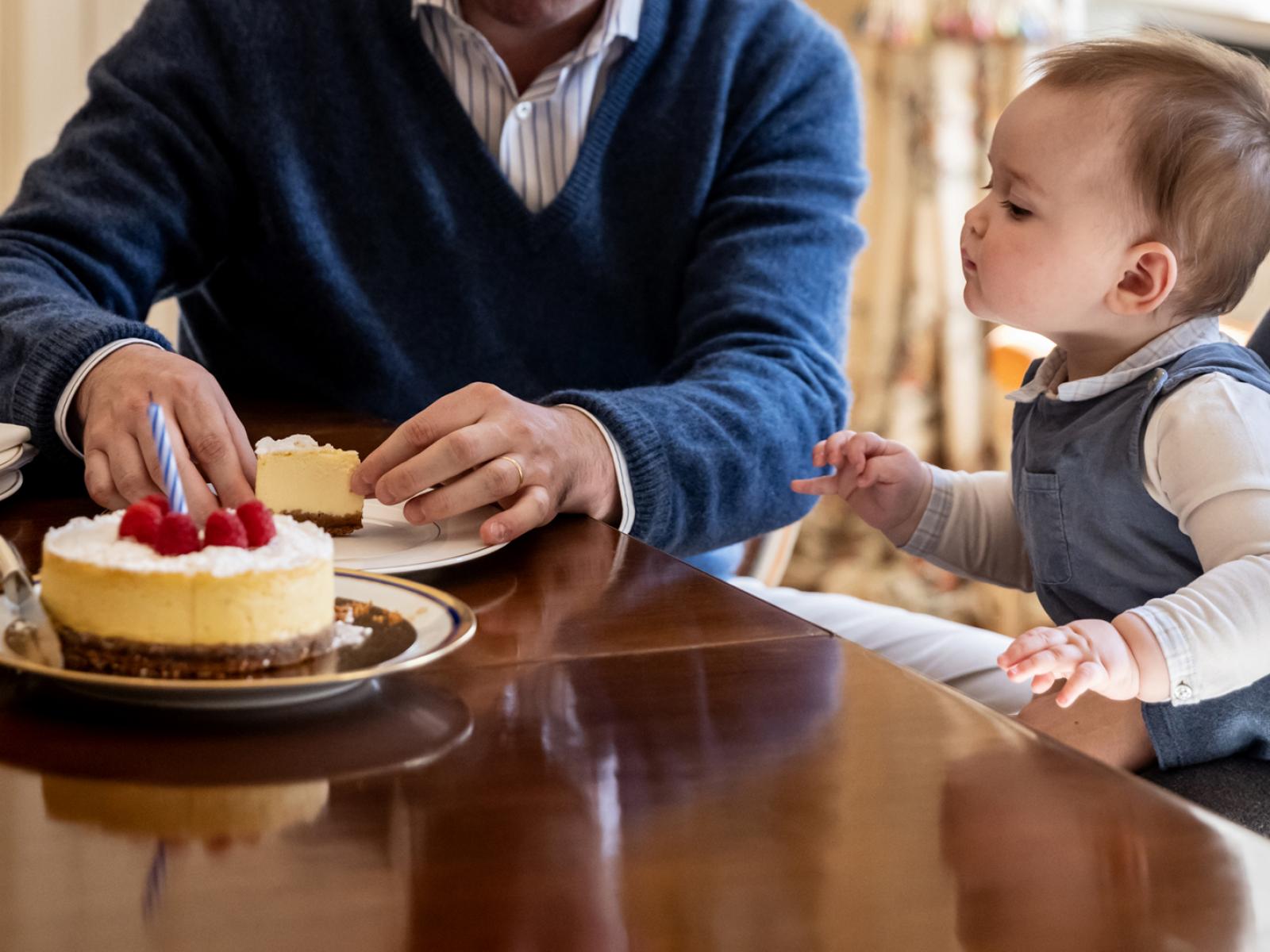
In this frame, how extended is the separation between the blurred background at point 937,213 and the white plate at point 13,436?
2.18m

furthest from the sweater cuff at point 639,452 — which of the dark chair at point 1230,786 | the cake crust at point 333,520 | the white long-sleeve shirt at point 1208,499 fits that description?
the dark chair at point 1230,786

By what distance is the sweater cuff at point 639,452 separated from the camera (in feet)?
3.81

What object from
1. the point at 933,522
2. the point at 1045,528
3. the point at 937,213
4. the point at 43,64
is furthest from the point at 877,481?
the point at 43,64

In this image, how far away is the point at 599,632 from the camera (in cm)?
74

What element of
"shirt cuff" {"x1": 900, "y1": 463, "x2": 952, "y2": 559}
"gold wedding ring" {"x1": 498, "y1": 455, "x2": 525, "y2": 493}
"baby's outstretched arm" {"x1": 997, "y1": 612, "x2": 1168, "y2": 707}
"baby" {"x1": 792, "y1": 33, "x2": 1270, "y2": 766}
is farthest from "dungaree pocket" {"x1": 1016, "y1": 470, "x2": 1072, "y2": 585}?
"gold wedding ring" {"x1": 498, "y1": 455, "x2": 525, "y2": 493}

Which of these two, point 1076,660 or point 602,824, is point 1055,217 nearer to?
point 1076,660

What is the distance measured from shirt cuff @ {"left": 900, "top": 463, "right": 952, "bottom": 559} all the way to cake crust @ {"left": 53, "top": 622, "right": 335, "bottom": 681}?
82 centimetres

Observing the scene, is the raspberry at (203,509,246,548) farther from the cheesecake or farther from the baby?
the baby

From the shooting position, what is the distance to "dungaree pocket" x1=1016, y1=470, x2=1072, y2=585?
45.8 inches

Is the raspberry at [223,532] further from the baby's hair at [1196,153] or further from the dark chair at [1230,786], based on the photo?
the baby's hair at [1196,153]

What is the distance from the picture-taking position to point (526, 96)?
167cm

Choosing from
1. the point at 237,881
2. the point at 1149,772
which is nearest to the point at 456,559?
the point at 237,881

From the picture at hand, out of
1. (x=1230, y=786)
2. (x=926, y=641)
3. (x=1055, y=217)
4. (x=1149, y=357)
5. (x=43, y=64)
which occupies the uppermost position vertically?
(x=1055, y=217)

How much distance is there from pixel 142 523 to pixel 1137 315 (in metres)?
0.85
